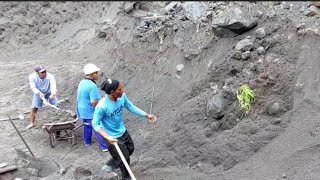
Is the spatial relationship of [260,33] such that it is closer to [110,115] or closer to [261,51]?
[261,51]

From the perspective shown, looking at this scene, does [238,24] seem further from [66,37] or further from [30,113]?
[66,37]

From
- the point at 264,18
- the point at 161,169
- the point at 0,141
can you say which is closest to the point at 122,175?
the point at 161,169

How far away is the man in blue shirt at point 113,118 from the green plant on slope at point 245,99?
160 centimetres

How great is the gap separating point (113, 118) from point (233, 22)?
3.25 metres

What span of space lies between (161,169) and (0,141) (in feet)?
11.7

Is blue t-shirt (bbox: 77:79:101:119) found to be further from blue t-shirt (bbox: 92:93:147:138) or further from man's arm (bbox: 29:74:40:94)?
blue t-shirt (bbox: 92:93:147:138)

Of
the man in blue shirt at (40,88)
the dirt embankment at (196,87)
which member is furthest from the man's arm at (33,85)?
the dirt embankment at (196,87)

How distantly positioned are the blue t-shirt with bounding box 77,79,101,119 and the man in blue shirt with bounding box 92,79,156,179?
1426 millimetres

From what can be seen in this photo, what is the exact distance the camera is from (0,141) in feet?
30.8

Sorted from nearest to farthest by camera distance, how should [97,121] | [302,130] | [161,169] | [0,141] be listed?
1. [97,121]
2. [302,130]
3. [161,169]
4. [0,141]

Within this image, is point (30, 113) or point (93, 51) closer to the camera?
point (30, 113)

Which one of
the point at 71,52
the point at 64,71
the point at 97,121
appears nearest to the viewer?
the point at 97,121

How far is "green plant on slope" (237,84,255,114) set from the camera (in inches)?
303

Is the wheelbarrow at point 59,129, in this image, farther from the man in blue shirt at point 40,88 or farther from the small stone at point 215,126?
the small stone at point 215,126
